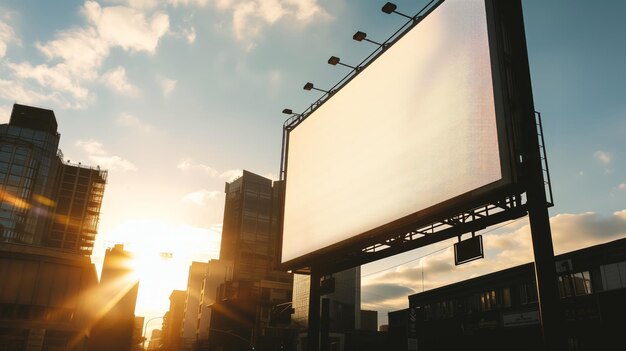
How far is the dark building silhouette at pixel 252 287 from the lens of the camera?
308 feet

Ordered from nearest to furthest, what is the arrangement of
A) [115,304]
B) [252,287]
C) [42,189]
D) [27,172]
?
[252,287] → [115,304] → [27,172] → [42,189]

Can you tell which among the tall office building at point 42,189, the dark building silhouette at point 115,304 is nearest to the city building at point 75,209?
the tall office building at point 42,189

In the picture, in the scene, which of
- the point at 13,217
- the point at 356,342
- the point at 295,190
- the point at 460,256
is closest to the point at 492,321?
the point at 295,190

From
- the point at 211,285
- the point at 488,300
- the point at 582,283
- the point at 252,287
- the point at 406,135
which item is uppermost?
the point at 211,285

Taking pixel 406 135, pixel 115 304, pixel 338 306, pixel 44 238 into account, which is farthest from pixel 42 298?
pixel 44 238

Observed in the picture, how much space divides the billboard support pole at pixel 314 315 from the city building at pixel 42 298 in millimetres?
43154

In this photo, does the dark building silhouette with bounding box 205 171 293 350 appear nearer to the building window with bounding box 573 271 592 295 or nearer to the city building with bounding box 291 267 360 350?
the city building with bounding box 291 267 360 350

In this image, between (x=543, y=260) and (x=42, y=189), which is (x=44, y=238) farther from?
(x=543, y=260)

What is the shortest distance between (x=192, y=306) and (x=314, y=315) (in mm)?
158903

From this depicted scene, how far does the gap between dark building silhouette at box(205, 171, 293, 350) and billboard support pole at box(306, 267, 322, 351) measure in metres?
2.36

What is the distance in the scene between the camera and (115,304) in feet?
374

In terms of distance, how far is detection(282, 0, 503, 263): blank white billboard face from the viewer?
41.0 feet

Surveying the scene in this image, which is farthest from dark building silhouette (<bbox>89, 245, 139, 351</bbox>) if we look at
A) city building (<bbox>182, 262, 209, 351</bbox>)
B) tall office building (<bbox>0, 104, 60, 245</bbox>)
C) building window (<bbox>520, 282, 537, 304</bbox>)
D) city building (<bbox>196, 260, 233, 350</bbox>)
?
building window (<bbox>520, 282, 537, 304</bbox>)

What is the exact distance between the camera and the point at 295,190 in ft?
73.1
